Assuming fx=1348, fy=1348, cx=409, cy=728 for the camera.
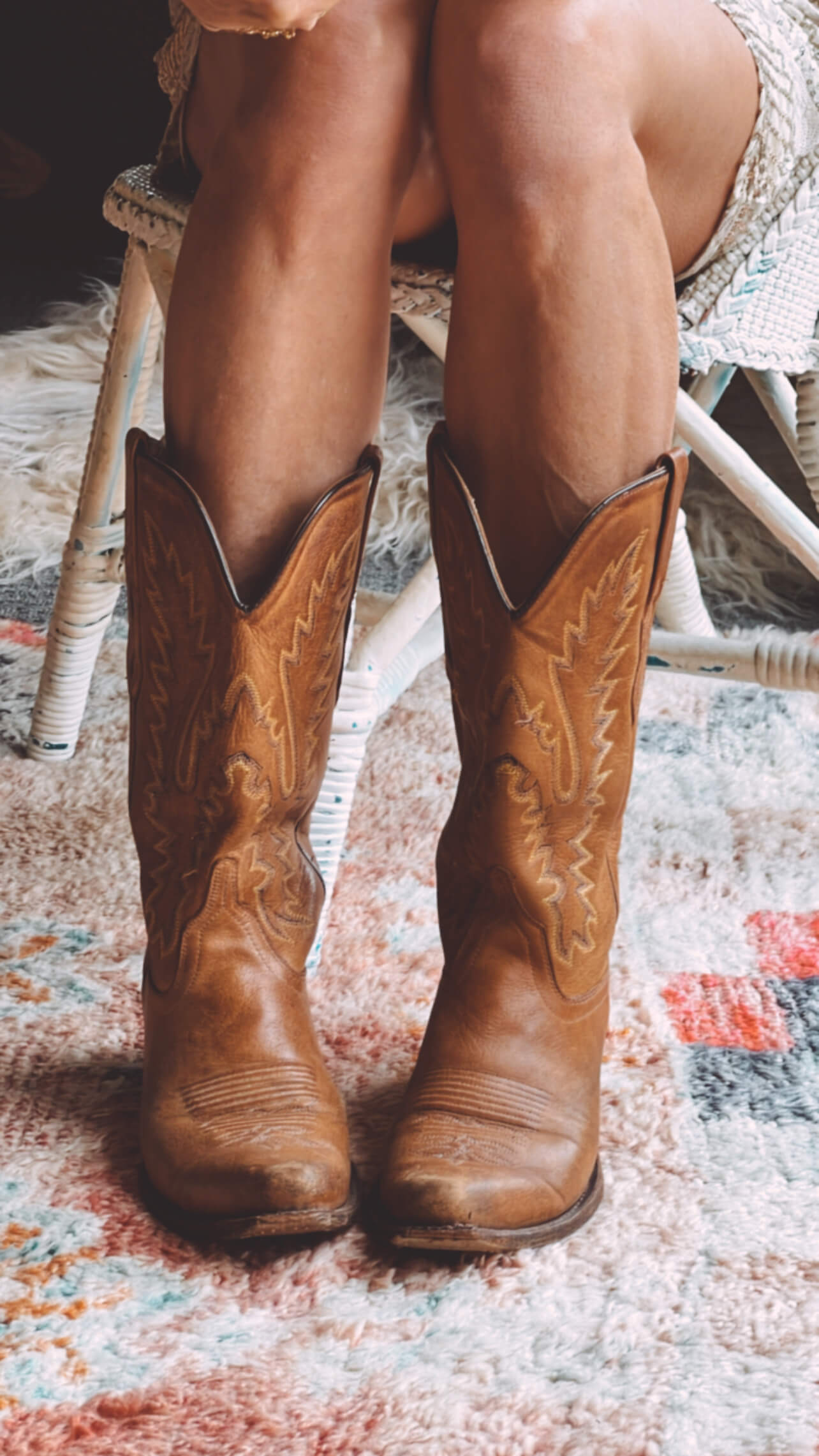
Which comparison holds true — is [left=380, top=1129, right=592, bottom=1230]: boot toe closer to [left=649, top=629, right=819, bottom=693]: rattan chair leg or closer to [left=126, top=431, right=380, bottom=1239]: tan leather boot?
[left=126, top=431, right=380, bottom=1239]: tan leather boot

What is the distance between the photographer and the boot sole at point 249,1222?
59cm

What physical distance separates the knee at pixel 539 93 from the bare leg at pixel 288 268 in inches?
1.5

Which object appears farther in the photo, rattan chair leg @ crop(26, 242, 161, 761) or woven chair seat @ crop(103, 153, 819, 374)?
rattan chair leg @ crop(26, 242, 161, 761)

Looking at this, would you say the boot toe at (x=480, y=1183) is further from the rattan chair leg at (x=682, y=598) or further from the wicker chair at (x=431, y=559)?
the rattan chair leg at (x=682, y=598)

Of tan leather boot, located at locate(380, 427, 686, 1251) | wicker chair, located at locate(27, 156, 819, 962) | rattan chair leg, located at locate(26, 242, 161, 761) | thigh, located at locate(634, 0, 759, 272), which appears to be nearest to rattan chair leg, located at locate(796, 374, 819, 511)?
wicker chair, located at locate(27, 156, 819, 962)

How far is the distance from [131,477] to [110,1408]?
41 cm

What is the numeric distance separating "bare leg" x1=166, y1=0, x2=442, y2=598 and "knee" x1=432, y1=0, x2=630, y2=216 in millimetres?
39

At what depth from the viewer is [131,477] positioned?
2.16ft

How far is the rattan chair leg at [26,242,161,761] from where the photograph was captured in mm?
966

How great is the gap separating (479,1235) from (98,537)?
623mm

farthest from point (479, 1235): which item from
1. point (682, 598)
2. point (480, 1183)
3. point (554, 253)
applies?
point (682, 598)

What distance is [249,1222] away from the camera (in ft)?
1.94

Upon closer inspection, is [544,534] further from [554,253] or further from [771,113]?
[771,113]

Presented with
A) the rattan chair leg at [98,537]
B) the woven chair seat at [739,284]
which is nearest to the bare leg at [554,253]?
the woven chair seat at [739,284]
